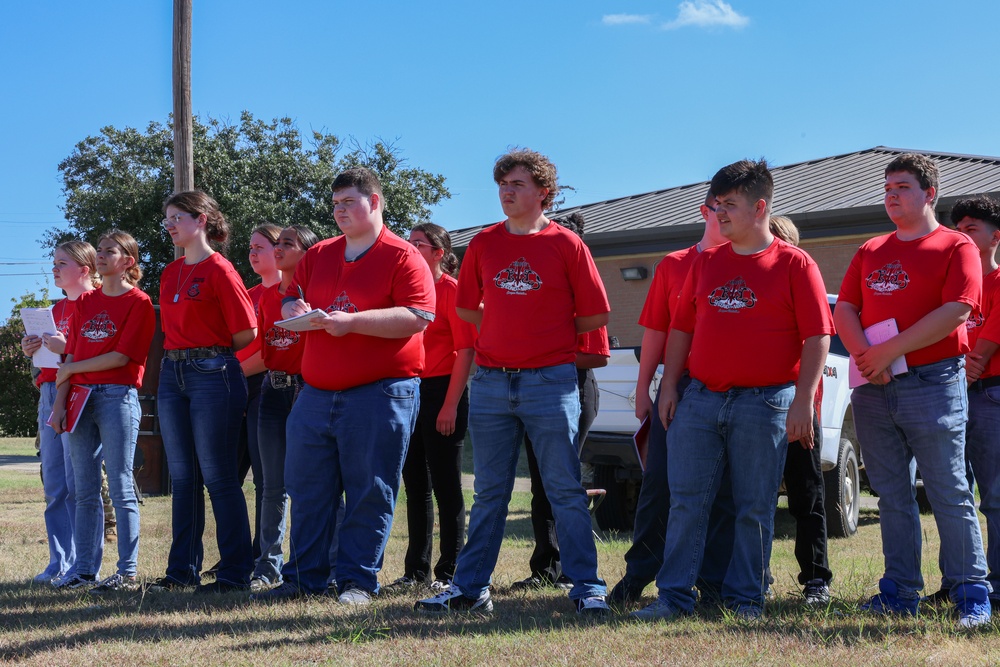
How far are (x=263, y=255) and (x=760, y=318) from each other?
3.37 metres

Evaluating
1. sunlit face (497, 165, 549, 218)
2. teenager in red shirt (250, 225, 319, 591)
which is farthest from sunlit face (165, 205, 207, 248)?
sunlit face (497, 165, 549, 218)

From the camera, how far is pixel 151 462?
1091 cm

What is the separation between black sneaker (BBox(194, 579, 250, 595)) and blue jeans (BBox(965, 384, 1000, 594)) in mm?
3889

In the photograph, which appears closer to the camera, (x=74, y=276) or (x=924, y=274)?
(x=924, y=274)

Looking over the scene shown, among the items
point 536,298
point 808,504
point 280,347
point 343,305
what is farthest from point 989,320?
point 280,347

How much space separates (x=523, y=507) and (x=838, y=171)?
439 inches

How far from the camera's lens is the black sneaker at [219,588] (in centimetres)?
573

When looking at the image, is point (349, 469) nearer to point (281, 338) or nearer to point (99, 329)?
point (281, 338)

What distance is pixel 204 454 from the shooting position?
578 centimetres

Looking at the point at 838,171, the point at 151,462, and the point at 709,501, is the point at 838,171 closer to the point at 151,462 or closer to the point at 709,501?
the point at 151,462

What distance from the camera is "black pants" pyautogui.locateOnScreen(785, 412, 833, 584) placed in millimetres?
5137

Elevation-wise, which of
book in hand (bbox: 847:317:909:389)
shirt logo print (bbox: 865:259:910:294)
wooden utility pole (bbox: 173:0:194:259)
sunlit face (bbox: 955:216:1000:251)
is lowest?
book in hand (bbox: 847:317:909:389)

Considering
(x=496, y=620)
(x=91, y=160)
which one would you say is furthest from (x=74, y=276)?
(x=91, y=160)

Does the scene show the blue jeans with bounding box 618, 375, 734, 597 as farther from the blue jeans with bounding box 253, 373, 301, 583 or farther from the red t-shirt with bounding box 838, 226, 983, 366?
the blue jeans with bounding box 253, 373, 301, 583
